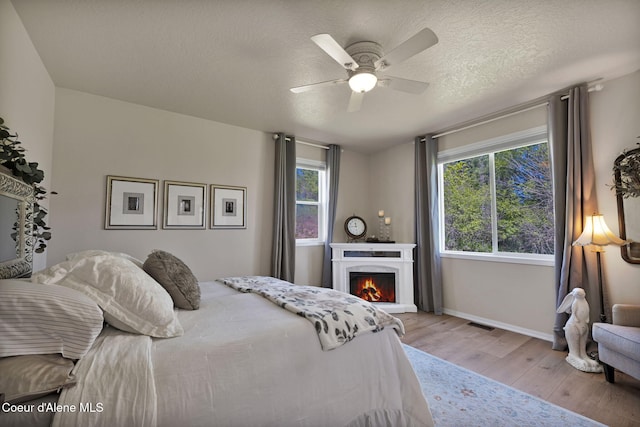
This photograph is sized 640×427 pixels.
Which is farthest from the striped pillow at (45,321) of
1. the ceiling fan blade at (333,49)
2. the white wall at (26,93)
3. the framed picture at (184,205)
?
the framed picture at (184,205)

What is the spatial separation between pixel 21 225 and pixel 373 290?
3791 millimetres

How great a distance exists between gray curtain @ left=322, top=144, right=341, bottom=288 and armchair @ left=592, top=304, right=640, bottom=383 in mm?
2974

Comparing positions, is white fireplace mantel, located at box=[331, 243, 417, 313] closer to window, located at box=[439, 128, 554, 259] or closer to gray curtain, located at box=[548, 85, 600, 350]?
window, located at box=[439, 128, 554, 259]

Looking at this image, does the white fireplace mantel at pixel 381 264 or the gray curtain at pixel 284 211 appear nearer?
the gray curtain at pixel 284 211

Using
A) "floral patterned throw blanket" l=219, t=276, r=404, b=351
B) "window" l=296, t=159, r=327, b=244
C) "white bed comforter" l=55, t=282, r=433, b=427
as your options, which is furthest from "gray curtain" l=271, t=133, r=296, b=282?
"white bed comforter" l=55, t=282, r=433, b=427

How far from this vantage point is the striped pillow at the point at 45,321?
89 centimetres

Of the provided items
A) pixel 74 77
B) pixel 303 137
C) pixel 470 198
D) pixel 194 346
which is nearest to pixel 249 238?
pixel 303 137

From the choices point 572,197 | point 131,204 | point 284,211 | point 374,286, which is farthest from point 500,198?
point 131,204

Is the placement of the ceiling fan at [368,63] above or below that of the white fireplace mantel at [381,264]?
above

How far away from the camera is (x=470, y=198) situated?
3.80 m

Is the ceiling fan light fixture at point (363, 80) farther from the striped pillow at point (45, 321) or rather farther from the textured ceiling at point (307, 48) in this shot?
the striped pillow at point (45, 321)

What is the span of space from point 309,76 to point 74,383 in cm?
249

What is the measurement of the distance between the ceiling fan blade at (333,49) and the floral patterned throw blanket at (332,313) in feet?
5.18

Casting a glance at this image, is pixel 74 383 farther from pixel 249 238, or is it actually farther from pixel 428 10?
pixel 249 238
